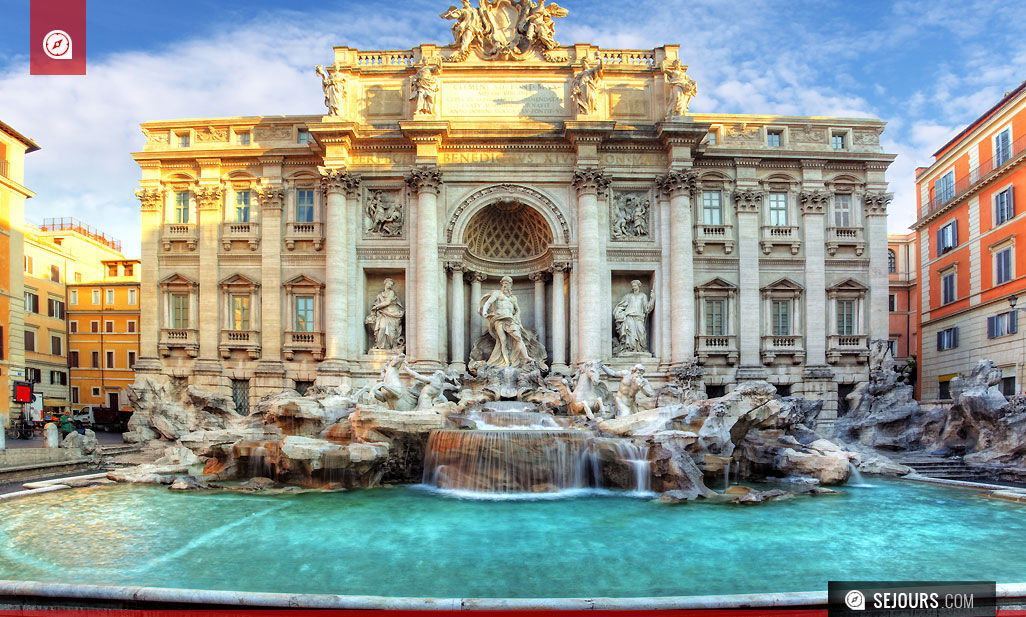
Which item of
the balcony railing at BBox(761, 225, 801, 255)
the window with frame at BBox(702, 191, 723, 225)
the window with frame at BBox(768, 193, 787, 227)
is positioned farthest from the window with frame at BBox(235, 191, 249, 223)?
the window with frame at BBox(768, 193, 787, 227)

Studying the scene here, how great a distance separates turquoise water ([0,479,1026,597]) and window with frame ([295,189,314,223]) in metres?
14.8

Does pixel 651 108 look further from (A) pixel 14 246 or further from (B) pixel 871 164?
(A) pixel 14 246

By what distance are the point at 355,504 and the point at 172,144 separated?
21106 mm

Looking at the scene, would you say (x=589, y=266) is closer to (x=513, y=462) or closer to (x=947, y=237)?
(x=513, y=462)

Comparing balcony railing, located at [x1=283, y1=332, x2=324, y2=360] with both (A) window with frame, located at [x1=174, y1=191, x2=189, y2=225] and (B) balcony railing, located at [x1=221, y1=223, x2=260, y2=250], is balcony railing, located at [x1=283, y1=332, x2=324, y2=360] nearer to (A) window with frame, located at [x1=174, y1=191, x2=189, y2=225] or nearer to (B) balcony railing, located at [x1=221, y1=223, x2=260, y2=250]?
(B) balcony railing, located at [x1=221, y1=223, x2=260, y2=250]

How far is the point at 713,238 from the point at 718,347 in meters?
4.58

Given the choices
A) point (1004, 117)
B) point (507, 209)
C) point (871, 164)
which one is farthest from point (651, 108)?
point (1004, 117)

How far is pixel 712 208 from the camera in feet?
92.2

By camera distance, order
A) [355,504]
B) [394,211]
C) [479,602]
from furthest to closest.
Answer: [394,211]
[355,504]
[479,602]

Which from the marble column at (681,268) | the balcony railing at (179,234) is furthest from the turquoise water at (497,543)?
the balcony railing at (179,234)

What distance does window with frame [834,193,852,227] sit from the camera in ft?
93.0

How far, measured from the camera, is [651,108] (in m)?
27.5

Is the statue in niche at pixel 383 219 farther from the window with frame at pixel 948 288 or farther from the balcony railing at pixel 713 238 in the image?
the window with frame at pixel 948 288

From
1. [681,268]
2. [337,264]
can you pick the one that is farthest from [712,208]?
[337,264]
